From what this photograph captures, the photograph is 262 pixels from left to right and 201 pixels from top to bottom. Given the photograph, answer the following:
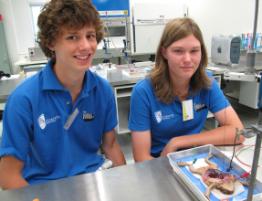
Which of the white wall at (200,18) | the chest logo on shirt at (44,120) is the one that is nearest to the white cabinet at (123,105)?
the chest logo on shirt at (44,120)

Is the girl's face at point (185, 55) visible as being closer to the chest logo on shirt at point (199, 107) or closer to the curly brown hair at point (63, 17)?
the chest logo on shirt at point (199, 107)

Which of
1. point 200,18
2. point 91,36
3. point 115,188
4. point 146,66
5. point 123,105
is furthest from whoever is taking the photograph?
point 200,18

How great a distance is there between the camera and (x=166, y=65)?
1351 mm

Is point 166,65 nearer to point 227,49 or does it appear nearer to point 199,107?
point 199,107

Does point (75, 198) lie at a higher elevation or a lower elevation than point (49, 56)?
lower

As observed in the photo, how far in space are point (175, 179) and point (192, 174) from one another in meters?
0.06

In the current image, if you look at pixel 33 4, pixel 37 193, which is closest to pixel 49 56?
pixel 37 193

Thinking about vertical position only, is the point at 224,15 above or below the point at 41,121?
above

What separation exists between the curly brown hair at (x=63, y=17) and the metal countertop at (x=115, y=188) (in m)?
0.60

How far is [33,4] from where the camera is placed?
4875 millimetres

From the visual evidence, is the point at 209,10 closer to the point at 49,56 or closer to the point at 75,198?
the point at 49,56

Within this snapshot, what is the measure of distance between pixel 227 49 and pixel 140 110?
2191mm

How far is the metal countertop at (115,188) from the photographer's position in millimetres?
767

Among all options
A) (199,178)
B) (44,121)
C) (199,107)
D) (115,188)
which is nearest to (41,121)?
(44,121)
